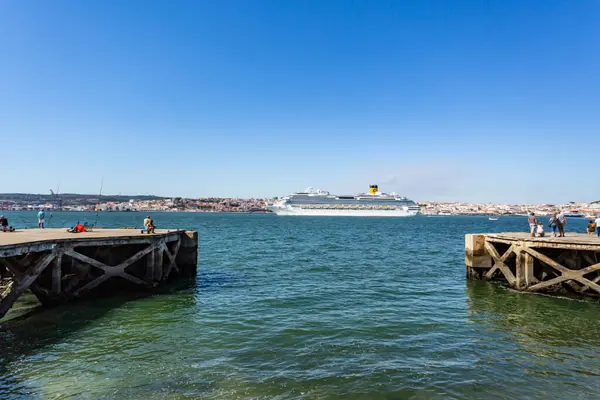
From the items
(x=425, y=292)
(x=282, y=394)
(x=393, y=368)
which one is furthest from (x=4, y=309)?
(x=425, y=292)

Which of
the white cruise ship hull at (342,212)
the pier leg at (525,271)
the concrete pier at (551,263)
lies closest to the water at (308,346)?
the pier leg at (525,271)

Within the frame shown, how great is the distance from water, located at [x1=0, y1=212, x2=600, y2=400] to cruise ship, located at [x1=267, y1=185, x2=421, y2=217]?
127299mm

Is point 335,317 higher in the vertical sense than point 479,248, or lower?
lower

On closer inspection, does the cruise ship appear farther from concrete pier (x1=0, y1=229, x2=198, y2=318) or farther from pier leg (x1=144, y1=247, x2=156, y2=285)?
pier leg (x1=144, y1=247, x2=156, y2=285)

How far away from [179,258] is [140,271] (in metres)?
2.62

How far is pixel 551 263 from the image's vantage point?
16.4 metres

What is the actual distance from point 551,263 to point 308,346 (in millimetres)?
11910

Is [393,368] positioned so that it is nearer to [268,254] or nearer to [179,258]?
[179,258]

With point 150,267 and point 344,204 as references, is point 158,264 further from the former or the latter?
point 344,204

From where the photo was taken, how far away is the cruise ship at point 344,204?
14600 cm

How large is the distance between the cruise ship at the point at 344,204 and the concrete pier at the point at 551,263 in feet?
411

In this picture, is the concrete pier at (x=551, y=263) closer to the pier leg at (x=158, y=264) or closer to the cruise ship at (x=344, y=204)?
the pier leg at (x=158, y=264)

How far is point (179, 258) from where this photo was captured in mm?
21984

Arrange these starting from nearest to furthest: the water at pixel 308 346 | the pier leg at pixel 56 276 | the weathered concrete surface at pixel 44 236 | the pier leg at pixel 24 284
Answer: the water at pixel 308 346, the pier leg at pixel 24 284, the weathered concrete surface at pixel 44 236, the pier leg at pixel 56 276
